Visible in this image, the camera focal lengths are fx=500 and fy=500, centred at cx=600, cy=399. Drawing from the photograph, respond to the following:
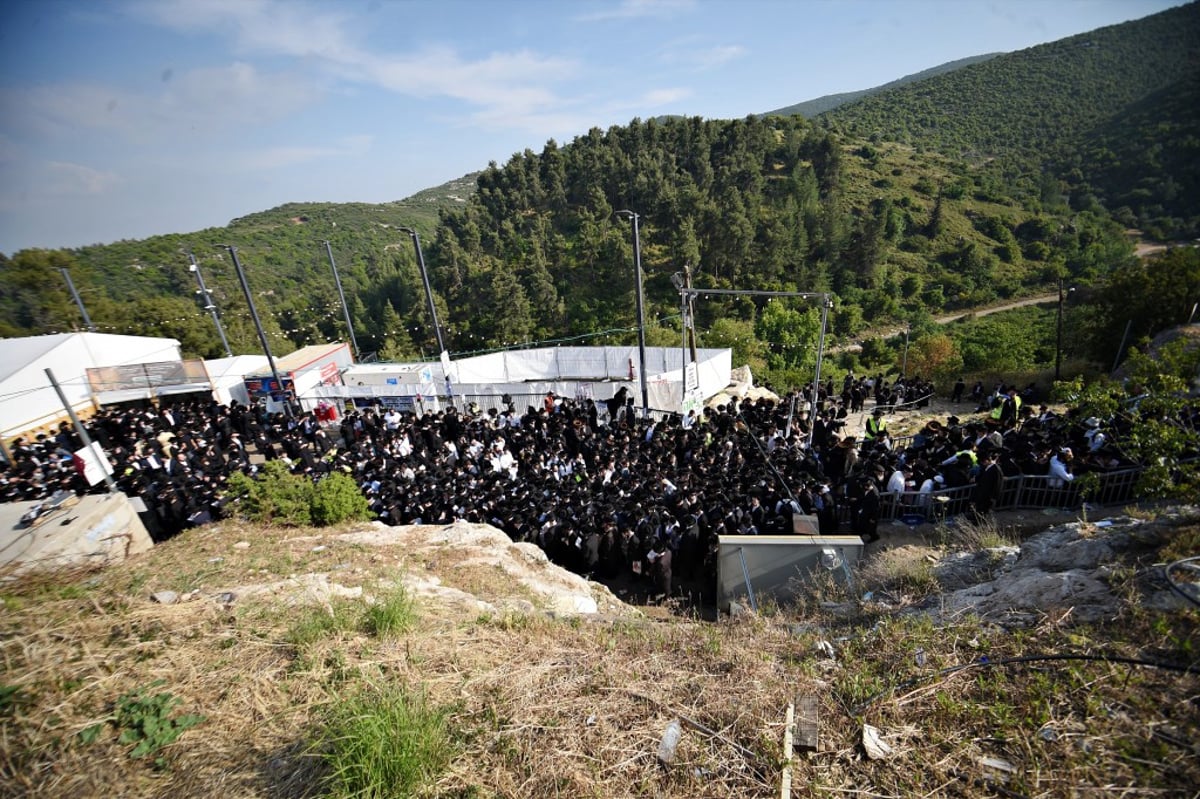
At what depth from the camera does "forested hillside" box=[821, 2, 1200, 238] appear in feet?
236

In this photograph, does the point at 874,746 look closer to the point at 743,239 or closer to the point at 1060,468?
the point at 1060,468

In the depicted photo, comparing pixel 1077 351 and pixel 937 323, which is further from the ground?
pixel 1077 351

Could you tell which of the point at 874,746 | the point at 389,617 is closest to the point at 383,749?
the point at 389,617

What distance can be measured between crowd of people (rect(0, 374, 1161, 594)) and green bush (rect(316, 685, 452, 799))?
5.94 meters

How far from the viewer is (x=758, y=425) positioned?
14461 mm

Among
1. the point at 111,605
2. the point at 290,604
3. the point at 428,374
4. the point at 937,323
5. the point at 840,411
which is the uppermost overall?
the point at 111,605

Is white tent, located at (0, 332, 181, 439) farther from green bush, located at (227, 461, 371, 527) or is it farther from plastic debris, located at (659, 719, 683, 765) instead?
plastic debris, located at (659, 719, 683, 765)

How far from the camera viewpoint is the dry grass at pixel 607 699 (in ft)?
9.90

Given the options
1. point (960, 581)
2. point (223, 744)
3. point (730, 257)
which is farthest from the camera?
point (730, 257)

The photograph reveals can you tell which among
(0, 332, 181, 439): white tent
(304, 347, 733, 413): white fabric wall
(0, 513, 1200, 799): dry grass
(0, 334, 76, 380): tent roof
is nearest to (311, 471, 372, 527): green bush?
(0, 513, 1200, 799): dry grass

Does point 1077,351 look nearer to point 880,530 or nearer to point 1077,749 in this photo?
point 880,530

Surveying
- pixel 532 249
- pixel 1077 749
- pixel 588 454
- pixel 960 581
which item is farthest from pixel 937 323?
pixel 1077 749

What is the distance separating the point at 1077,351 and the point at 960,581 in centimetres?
2675

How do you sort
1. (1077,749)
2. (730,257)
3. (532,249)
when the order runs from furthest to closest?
1. (532,249)
2. (730,257)
3. (1077,749)
